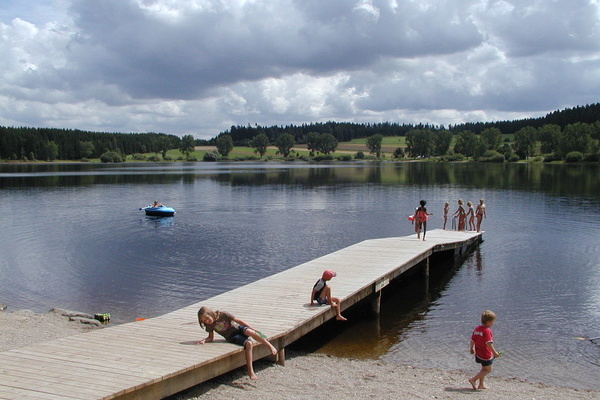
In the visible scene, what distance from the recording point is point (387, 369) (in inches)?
539

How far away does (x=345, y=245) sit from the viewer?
31.7 m

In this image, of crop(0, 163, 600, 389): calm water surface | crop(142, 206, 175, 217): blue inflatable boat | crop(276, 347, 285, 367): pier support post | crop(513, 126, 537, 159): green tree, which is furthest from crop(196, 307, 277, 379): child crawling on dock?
crop(513, 126, 537, 159): green tree

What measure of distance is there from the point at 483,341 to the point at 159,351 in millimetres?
6809

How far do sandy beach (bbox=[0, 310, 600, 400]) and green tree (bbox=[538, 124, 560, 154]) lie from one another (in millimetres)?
177673

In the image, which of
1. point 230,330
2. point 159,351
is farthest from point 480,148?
point 159,351

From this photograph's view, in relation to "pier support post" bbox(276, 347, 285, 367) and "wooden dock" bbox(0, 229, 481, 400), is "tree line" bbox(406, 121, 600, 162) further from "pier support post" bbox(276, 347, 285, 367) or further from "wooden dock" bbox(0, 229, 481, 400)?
"pier support post" bbox(276, 347, 285, 367)

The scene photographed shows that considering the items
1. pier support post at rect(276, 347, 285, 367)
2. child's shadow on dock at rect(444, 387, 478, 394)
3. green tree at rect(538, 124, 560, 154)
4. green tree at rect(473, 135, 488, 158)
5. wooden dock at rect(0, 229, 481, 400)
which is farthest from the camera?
green tree at rect(473, 135, 488, 158)

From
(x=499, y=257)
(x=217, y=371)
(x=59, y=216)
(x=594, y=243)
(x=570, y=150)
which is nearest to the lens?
(x=217, y=371)

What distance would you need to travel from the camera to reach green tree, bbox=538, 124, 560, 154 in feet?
574

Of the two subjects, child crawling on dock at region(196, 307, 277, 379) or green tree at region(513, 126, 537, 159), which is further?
green tree at region(513, 126, 537, 159)

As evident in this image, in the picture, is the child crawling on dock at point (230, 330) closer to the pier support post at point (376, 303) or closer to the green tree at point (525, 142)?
the pier support post at point (376, 303)

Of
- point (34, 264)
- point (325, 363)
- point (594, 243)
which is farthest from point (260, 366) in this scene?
point (594, 243)

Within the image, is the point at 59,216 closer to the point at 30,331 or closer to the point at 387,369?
the point at 30,331

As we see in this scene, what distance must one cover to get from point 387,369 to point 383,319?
5077 mm
